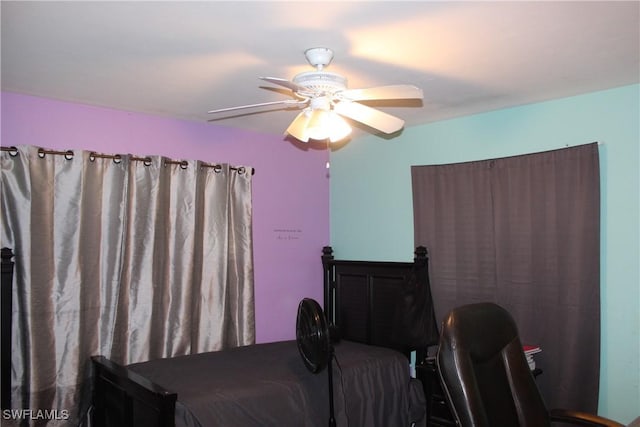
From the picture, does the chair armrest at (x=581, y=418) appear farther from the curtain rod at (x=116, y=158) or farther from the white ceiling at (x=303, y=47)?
the curtain rod at (x=116, y=158)

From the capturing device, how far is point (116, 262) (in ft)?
11.0

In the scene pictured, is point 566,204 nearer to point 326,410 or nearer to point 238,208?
point 326,410

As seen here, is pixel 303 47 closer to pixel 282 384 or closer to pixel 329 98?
pixel 329 98

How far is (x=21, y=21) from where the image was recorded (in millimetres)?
2090

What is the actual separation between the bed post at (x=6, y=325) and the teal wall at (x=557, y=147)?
2.48 metres

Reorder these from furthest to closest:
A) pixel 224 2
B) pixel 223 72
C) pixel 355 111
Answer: pixel 223 72 → pixel 355 111 → pixel 224 2

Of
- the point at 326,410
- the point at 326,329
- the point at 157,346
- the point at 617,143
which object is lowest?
the point at 326,410

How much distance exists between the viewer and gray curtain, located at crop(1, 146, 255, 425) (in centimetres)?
301

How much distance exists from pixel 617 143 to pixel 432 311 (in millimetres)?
1594

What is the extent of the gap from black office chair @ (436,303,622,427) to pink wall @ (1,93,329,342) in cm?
225

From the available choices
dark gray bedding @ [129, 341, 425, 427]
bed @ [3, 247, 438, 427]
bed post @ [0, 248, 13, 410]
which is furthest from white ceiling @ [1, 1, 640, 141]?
dark gray bedding @ [129, 341, 425, 427]

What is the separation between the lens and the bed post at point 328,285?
4410 mm

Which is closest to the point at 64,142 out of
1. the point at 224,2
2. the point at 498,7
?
the point at 224,2

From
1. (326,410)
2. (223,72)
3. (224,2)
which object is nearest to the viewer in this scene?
(224,2)
